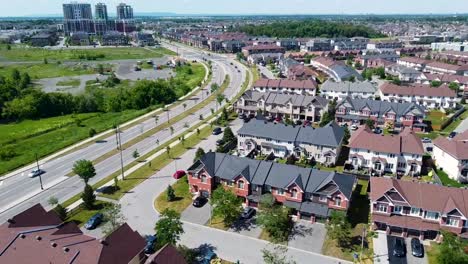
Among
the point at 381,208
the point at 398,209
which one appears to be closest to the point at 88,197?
the point at 381,208

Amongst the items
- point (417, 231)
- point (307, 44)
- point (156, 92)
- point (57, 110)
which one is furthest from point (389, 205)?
point (307, 44)

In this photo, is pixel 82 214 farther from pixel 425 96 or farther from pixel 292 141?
pixel 425 96

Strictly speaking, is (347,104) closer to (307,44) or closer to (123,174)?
(123,174)

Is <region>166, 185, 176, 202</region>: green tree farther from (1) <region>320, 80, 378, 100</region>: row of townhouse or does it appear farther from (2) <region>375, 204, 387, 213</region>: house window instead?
(1) <region>320, 80, 378, 100</region>: row of townhouse

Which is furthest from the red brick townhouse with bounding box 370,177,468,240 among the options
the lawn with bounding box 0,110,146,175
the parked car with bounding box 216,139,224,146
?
the lawn with bounding box 0,110,146,175

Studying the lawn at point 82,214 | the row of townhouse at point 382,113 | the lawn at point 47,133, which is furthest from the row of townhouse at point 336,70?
the lawn at point 82,214

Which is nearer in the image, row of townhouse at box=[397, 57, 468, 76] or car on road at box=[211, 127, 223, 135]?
car on road at box=[211, 127, 223, 135]
